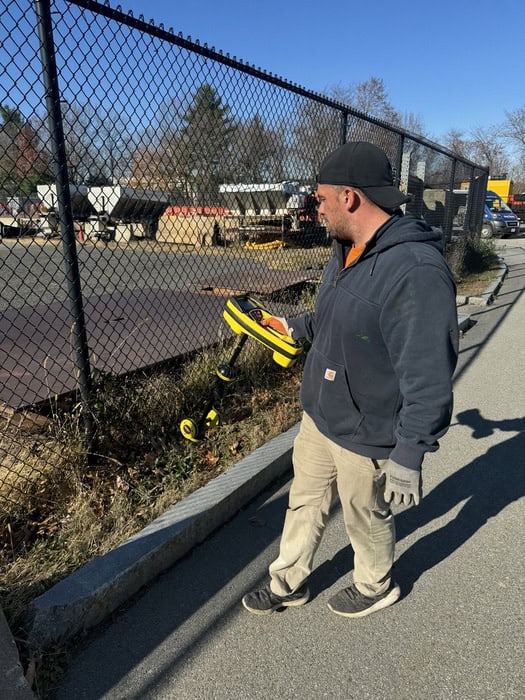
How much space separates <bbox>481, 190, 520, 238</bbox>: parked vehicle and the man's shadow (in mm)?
23333

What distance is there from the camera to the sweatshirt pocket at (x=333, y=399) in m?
2.00

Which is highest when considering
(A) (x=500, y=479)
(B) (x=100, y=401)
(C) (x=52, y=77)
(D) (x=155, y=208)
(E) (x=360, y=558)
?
(C) (x=52, y=77)

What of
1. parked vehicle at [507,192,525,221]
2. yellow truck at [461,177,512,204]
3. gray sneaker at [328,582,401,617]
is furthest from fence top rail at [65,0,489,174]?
parked vehicle at [507,192,525,221]

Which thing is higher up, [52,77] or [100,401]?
[52,77]

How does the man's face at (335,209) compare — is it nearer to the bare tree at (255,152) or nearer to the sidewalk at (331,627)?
the sidewalk at (331,627)

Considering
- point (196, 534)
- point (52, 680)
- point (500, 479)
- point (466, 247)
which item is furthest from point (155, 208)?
point (466, 247)

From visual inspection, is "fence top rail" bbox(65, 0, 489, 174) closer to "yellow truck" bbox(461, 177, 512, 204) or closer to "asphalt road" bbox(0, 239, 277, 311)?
"asphalt road" bbox(0, 239, 277, 311)

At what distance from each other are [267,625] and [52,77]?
290cm

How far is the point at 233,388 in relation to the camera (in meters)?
4.50

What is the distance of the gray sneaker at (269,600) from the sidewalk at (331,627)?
1.6 inches

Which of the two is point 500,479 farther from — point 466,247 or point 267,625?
point 466,247

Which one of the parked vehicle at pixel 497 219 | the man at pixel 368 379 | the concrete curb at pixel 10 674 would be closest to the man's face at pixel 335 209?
the man at pixel 368 379

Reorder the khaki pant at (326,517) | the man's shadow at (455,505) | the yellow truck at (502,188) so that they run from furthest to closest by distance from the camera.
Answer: the yellow truck at (502,188) → the man's shadow at (455,505) → the khaki pant at (326,517)

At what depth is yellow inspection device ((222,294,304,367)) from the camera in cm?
253
